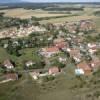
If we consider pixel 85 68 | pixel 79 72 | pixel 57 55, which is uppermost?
pixel 85 68

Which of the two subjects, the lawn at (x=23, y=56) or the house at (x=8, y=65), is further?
the lawn at (x=23, y=56)

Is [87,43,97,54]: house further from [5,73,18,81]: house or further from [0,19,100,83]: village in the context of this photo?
[5,73,18,81]: house

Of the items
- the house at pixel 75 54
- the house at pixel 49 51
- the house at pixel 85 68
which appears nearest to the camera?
the house at pixel 85 68

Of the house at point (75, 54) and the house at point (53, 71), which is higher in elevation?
the house at point (53, 71)

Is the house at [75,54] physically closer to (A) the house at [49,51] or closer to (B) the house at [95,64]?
(A) the house at [49,51]

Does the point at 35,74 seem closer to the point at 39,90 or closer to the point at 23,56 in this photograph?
the point at 39,90

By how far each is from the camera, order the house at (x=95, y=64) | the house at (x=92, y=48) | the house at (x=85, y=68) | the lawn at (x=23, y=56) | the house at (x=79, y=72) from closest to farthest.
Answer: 1. the house at (x=79, y=72)
2. the house at (x=85, y=68)
3. the house at (x=95, y=64)
4. the lawn at (x=23, y=56)
5. the house at (x=92, y=48)

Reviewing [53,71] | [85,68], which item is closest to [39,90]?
[53,71]

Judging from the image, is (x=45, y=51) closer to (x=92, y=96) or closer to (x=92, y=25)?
(x=92, y=96)

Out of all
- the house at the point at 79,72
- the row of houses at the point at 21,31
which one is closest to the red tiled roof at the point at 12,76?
the house at the point at 79,72

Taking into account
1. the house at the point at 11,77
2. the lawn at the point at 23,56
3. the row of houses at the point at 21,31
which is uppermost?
the house at the point at 11,77

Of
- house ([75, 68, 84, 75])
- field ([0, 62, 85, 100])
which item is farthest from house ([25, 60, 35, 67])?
house ([75, 68, 84, 75])
